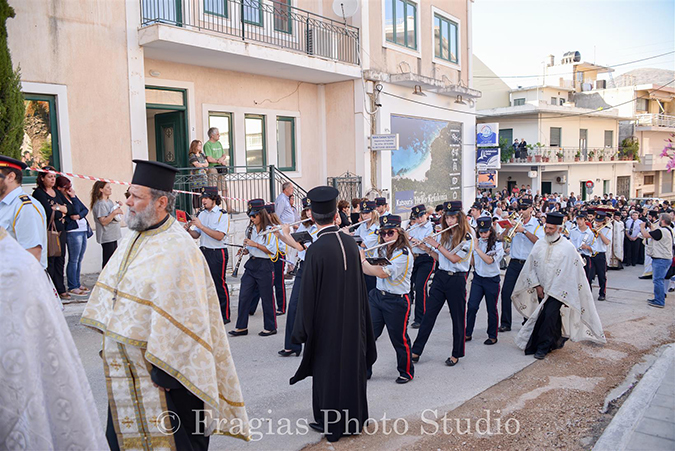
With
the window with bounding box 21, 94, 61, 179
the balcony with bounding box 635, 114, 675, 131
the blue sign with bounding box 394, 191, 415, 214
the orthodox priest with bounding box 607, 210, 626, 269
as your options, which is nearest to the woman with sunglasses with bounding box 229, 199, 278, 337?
the window with bounding box 21, 94, 61, 179

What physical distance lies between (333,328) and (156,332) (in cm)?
195

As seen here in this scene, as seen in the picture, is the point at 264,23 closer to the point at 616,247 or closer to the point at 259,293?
the point at 259,293

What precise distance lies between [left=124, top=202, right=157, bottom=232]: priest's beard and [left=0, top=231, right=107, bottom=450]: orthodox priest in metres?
1.00

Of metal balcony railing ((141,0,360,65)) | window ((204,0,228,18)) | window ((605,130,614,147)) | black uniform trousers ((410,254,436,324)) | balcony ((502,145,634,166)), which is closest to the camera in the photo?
black uniform trousers ((410,254,436,324))

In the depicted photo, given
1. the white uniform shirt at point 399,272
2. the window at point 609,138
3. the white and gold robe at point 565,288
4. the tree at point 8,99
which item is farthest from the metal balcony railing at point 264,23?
the window at point 609,138

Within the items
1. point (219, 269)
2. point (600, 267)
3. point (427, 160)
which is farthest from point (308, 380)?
point (427, 160)

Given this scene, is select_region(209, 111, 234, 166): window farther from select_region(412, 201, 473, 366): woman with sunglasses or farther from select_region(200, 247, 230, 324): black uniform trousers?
select_region(412, 201, 473, 366): woman with sunglasses

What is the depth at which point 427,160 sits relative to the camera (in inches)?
797

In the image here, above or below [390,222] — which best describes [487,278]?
below

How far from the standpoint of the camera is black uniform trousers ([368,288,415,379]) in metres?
6.09

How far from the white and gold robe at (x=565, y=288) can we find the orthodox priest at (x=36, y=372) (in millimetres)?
6503

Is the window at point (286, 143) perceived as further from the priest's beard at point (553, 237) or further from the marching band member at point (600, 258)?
the priest's beard at point (553, 237)

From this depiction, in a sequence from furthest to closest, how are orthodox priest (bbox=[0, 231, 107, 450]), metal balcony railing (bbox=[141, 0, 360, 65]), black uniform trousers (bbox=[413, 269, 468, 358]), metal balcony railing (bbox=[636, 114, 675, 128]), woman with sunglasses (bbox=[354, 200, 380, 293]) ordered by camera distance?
metal balcony railing (bbox=[636, 114, 675, 128])
metal balcony railing (bbox=[141, 0, 360, 65])
woman with sunglasses (bbox=[354, 200, 380, 293])
black uniform trousers (bbox=[413, 269, 468, 358])
orthodox priest (bbox=[0, 231, 107, 450])

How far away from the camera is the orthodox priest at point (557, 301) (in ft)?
24.2
